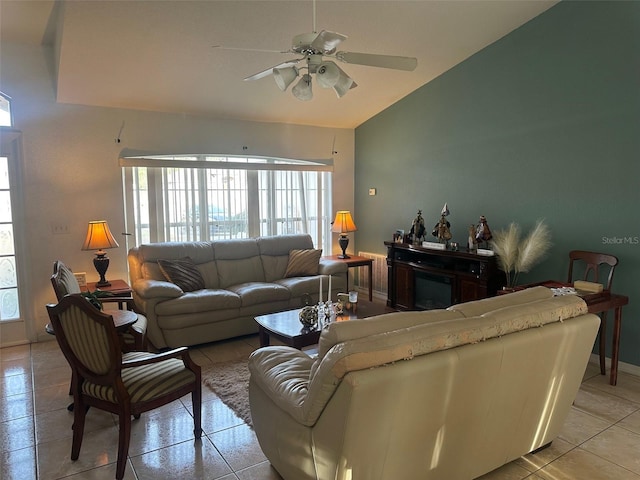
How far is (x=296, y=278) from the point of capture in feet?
16.7

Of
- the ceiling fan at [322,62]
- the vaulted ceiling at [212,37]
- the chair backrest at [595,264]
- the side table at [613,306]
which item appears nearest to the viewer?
the ceiling fan at [322,62]

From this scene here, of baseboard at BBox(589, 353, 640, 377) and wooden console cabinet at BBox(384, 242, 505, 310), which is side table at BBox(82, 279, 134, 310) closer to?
wooden console cabinet at BBox(384, 242, 505, 310)

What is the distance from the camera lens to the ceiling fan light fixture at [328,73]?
2612 millimetres

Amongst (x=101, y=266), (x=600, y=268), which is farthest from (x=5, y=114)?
(x=600, y=268)

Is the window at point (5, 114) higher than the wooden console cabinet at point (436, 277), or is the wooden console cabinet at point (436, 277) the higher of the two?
the window at point (5, 114)

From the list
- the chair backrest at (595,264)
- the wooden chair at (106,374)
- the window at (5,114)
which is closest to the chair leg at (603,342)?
the chair backrest at (595,264)

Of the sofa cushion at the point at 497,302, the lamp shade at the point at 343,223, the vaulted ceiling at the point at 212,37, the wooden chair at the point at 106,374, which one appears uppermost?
the vaulted ceiling at the point at 212,37

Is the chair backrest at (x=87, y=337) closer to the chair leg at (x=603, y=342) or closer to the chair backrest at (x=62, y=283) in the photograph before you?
the chair backrest at (x=62, y=283)

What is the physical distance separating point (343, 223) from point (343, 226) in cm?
4

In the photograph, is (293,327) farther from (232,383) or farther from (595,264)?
(595,264)

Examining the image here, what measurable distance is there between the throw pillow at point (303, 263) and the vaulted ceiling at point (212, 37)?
1.87 meters

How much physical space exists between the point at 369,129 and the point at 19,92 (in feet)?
13.4

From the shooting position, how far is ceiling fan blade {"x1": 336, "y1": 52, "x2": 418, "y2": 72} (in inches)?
105

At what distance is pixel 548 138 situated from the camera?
157 inches
